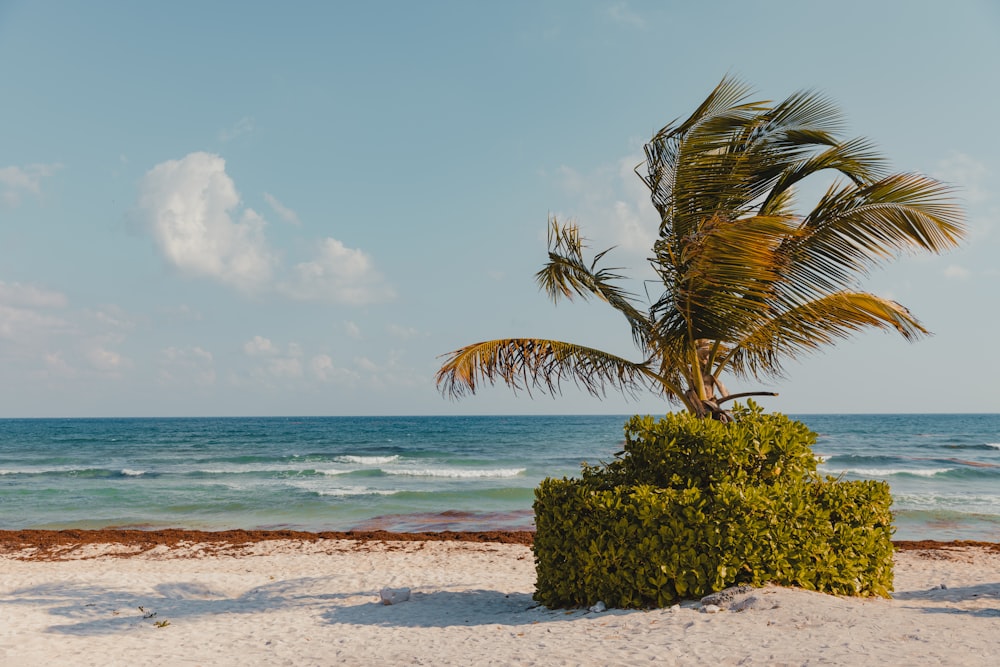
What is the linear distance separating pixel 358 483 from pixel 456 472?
18.9 ft

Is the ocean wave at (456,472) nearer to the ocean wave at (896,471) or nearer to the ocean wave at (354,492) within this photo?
the ocean wave at (354,492)

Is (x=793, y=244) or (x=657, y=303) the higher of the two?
(x=793, y=244)

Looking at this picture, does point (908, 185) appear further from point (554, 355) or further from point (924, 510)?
point (924, 510)

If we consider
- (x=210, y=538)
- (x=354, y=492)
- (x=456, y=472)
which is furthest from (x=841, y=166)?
(x=456, y=472)

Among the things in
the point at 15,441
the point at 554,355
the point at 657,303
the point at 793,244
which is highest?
the point at 793,244

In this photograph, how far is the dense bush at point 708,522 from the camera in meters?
6.26

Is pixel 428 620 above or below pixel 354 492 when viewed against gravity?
above

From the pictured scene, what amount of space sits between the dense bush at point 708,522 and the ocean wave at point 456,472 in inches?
883

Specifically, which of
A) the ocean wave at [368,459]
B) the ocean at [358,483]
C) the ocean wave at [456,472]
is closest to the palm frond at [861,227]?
the ocean at [358,483]

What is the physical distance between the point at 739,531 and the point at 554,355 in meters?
2.79

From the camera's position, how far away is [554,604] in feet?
23.0

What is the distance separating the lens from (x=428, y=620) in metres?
7.31

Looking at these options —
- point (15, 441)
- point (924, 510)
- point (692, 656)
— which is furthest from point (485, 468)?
point (15, 441)

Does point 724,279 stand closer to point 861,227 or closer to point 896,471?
point 861,227
